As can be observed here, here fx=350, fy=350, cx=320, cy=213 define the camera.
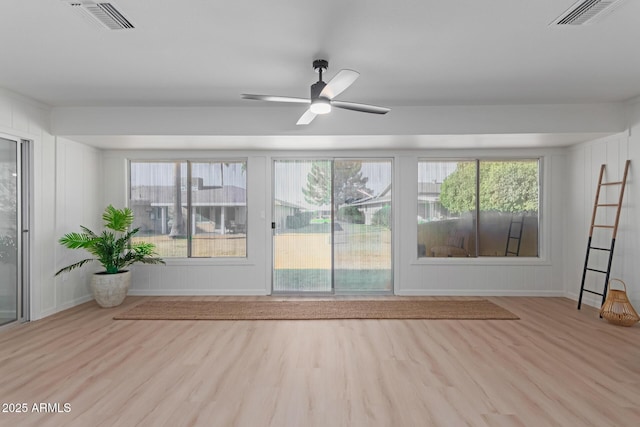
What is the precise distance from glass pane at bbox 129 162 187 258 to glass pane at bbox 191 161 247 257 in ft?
0.61

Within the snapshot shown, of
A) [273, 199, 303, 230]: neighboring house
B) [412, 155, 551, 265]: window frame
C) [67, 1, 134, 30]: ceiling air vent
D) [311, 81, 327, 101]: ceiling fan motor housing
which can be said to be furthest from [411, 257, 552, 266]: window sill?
[67, 1, 134, 30]: ceiling air vent

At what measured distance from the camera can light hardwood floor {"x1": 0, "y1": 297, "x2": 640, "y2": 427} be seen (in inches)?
86.7

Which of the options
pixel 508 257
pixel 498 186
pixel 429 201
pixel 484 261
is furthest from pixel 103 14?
pixel 508 257

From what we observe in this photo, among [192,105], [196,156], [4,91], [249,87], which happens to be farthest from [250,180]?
[4,91]

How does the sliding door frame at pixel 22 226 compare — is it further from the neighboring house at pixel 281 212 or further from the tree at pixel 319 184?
the tree at pixel 319 184

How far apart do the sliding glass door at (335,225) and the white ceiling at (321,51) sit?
1.56m

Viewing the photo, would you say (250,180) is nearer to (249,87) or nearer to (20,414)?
(249,87)

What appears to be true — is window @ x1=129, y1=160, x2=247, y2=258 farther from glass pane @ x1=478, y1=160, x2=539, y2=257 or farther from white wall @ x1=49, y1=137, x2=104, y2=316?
glass pane @ x1=478, y1=160, x2=539, y2=257

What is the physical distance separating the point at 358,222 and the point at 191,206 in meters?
2.60

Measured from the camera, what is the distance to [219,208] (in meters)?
5.43

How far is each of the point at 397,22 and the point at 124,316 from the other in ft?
13.9

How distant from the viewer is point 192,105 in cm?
428

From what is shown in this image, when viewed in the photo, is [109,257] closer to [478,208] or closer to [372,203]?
[372,203]

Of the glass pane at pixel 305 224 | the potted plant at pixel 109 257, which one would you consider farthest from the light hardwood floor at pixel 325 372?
the glass pane at pixel 305 224
